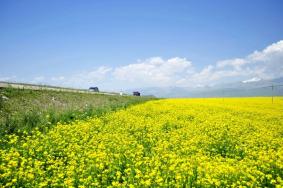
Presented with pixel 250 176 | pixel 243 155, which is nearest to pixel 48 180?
pixel 250 176

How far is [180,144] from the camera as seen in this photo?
1384 cm

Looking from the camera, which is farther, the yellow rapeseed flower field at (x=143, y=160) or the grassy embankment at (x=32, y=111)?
the grassy embankment at (x=32, y=111)

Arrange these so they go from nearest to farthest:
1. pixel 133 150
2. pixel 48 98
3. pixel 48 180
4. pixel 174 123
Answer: pixel 48 180 → pixel 133 150 → pixel 174 123 → pixel 48 98

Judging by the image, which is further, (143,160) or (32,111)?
(32,111)

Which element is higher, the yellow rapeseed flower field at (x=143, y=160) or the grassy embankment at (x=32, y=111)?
the grassy embankment at (x=32, y=111)

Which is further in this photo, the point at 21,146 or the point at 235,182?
the point at 21,146

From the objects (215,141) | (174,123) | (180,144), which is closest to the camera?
(180,144)

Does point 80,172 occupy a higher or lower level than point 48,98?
lower

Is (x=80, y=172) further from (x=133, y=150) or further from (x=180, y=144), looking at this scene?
(x=180, y=144)

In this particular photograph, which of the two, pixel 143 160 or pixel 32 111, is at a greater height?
pixel 32 111

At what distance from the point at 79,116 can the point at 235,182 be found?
14.1 metres

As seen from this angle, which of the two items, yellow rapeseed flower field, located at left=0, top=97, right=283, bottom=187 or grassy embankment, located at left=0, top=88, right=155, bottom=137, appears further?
grassy embankment, located at left=0, top=88, right=155, bottom=137

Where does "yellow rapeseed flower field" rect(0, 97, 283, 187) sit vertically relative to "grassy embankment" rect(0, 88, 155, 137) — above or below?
below

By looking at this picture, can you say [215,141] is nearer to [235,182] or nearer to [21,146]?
[235,182]
